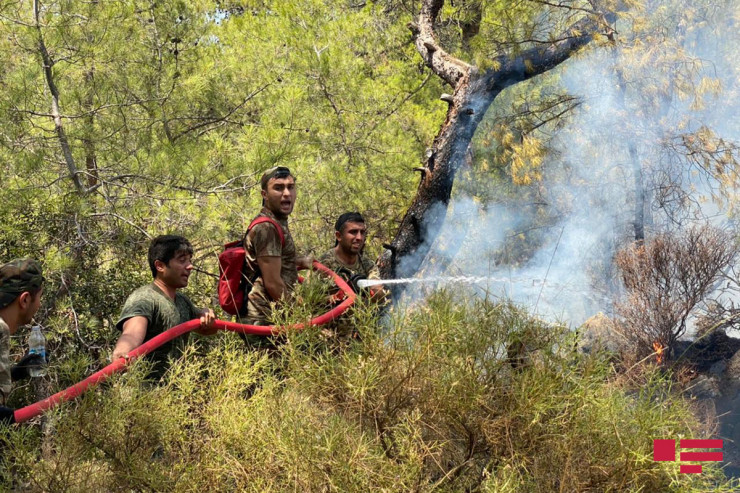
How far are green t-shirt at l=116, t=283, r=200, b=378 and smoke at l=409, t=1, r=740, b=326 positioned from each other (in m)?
5.92

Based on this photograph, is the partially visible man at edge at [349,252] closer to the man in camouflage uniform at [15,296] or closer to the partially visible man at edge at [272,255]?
the partially visible man at edge at [272,255]

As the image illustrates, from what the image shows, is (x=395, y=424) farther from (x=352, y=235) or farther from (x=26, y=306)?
(x=352, y=235)

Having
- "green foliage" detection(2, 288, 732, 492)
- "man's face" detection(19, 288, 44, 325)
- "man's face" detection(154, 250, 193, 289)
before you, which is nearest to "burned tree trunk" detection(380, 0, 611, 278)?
"man's face" detection(154, 250, 193, 289)

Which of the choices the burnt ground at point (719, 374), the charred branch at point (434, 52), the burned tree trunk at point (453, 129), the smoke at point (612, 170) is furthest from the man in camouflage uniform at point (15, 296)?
the burnt ground at point (719, 374)

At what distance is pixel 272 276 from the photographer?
12.3 ft

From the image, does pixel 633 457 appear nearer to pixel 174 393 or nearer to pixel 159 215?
pixel 174 393

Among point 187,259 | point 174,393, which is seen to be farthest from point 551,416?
point 187,259

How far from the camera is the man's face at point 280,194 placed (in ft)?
13.3

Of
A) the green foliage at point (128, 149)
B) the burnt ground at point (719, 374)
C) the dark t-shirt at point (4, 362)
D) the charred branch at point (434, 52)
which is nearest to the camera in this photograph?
the dark t-shirt at point (4, 362)

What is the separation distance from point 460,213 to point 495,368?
8757mm

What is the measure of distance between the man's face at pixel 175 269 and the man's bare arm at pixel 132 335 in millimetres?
304

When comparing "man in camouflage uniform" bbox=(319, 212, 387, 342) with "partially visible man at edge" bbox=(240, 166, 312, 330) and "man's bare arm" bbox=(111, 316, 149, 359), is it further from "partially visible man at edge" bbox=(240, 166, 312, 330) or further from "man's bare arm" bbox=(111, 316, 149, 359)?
"man's bare arm" bbox=(111, 316, 149, 359)

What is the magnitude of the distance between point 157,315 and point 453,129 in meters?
4.16

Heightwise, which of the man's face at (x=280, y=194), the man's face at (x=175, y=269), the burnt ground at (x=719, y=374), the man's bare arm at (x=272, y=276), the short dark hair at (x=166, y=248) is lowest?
the burnt ground at (x=719, y=374)
